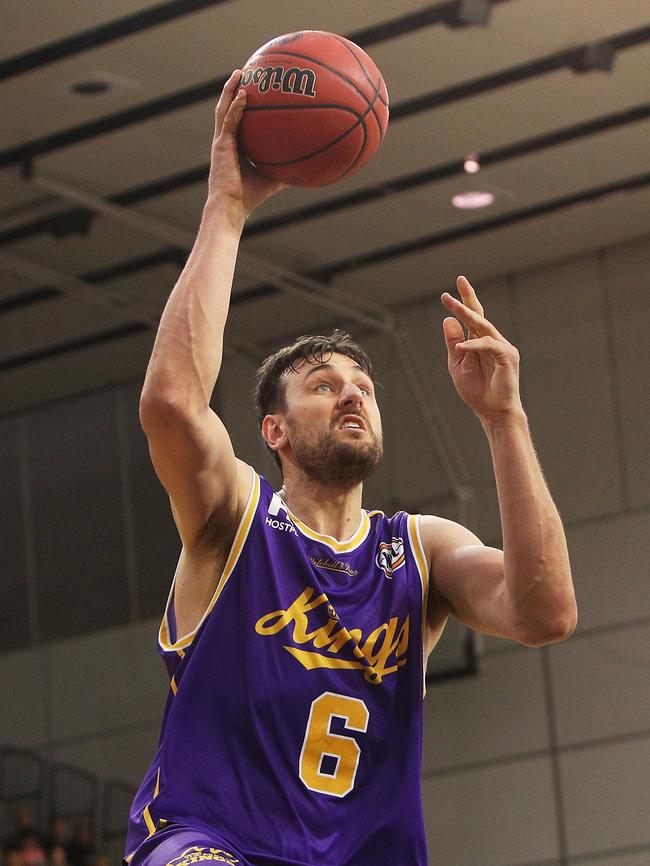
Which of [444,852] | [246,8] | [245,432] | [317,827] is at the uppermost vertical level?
[246,8]

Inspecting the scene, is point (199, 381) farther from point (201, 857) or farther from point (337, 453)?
point (201, 857)

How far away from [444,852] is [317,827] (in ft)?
33.1

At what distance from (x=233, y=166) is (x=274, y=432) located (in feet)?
2.26

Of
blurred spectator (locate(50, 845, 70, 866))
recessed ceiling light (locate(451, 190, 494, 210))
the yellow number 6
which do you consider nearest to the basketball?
the yellow number 6

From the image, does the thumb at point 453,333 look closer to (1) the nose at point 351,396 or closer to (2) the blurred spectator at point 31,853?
(1) the nose at point 351,396

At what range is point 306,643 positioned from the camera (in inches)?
136

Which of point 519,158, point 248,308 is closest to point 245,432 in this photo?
point 248,308

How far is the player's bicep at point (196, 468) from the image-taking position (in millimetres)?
3234

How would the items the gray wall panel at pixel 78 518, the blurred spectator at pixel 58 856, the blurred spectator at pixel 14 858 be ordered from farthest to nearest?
the gray wall panel at pixel 78 518, the blurred spectator at pixel 58 856, the blurred spectator at pixel 14 858

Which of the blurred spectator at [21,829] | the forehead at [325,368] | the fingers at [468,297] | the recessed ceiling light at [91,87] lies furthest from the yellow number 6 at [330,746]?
the blurred spectator at [21,829]

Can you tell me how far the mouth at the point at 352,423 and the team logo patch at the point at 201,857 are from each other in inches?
40.5

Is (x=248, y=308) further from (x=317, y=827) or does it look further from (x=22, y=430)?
(x=317, y=827)

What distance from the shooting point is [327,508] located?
375cm

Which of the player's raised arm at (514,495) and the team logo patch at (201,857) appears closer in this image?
the team logo patch at (201,857)
